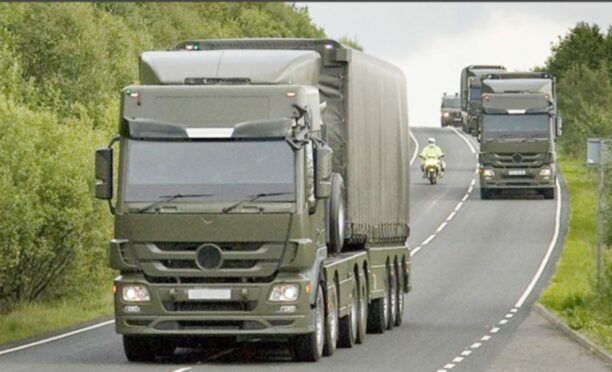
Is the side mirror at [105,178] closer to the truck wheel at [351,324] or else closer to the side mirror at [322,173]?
the side mirror at [322,173]

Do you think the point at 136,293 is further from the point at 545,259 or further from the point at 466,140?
the point at 466,140

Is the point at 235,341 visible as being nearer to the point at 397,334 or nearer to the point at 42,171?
the point at 397,334

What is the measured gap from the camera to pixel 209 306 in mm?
23469

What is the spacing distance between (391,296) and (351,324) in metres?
4.75

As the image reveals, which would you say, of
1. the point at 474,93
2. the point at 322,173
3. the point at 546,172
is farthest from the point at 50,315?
the point at 474,93

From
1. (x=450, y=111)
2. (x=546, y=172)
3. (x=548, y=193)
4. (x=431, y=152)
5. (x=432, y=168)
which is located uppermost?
(x=450, y=111)

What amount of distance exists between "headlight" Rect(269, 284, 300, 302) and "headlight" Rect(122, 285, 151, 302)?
1.52 meters

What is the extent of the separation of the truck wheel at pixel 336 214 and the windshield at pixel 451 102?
9188cm

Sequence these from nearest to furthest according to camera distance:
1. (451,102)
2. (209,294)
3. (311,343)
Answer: (209,294)
(311,343)
(451,102)

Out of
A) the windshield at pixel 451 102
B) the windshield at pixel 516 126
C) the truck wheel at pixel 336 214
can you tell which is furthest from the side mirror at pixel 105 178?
the windshield at pixel 451 102

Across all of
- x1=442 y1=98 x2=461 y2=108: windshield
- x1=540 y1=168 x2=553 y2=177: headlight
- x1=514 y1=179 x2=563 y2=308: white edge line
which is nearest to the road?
x1=514 y1=179 x2=563 y2=308: white edge line

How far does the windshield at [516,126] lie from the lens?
63.5 metres

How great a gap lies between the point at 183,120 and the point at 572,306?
1646 cm

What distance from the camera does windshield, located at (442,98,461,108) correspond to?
117562 mm
